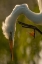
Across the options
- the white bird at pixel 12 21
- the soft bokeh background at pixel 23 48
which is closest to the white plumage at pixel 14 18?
the white bird at pixel 12 21

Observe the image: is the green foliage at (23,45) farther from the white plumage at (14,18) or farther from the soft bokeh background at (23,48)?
the white plumage at (14,18)

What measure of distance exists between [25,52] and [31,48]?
0.53 feet

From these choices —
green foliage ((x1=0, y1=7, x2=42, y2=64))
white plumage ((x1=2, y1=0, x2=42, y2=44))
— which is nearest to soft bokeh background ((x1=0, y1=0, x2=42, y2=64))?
green foliage ((x1=0, y1=7, x2=42, y2=64))

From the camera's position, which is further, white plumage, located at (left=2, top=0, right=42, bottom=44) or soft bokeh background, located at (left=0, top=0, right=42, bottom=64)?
soft bokeh background, located at (left=0, top=0, right=42, bottom=64)

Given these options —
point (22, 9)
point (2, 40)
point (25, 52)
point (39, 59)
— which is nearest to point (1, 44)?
point (2, 40)

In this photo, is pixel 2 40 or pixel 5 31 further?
pixel 2 40

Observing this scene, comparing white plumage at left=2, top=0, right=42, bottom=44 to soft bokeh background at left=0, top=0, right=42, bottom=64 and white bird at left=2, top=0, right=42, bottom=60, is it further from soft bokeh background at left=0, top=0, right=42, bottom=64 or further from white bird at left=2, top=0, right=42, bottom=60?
soft bokeh background at left=0, top=0, right=42, bottom=64

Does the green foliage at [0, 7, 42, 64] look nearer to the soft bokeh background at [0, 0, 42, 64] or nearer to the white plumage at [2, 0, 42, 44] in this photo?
the soft bokeh background at [0, 0, 42, 64]

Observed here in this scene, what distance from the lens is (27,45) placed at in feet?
12.2

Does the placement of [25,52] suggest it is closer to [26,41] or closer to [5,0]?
[26,41]

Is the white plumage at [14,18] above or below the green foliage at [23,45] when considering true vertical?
above

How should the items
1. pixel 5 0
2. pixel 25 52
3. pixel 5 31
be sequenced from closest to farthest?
1. pixel 5 31
2. pixel 25 52
3. pixel 5 0

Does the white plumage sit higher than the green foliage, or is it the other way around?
the white plumage

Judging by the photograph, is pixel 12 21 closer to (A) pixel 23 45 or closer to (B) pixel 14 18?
(B) pixel 14 18
